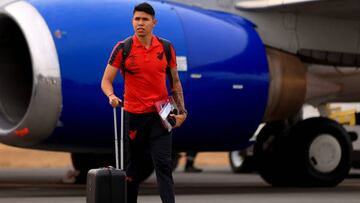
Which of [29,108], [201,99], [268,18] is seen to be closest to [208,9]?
[268,18]

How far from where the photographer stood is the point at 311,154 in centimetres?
1212

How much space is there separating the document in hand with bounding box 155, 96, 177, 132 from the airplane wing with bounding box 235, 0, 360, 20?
4.55 metres

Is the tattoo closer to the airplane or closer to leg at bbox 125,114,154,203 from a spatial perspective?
leg at bbox 125,114,154,203

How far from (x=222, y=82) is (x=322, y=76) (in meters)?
1.98

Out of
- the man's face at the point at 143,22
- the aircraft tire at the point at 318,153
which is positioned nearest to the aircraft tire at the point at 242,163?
the aircraft tire at the point at 318,153

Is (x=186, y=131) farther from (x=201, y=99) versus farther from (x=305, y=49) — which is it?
(x=305, y=49)

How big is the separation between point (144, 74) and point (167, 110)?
28 centimetres

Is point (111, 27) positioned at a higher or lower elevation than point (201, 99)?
higher

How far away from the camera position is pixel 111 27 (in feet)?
33.1

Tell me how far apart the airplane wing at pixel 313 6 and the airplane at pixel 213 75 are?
0.04 ft

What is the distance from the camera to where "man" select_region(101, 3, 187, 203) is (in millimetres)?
6871

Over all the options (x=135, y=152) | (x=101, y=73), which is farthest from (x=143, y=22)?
(x=101, y=73)

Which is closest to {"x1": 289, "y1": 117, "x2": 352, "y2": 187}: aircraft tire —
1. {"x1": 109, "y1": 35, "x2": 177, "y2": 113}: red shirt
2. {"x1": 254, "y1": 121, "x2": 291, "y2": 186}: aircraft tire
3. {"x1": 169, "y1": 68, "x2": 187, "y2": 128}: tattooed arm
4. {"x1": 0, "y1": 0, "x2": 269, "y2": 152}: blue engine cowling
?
{"x1": 254, "y1": 121, "x2": 291, "y2": 186}: aircraft tire

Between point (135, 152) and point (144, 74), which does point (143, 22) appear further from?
point (135, 152)
